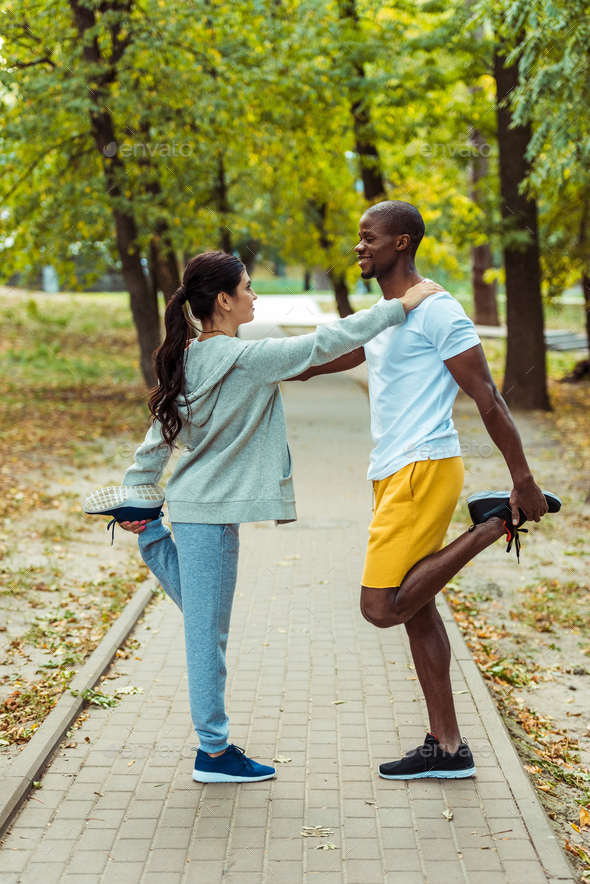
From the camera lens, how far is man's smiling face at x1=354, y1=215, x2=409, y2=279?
126 inches

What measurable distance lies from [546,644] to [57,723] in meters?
2.98

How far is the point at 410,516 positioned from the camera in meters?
3.24

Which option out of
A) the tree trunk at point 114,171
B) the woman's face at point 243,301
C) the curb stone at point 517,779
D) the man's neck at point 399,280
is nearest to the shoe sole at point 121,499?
the woman's face at point 243,301

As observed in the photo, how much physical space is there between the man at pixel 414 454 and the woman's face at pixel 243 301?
314mm

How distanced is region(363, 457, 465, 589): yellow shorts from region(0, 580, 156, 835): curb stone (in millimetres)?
1581

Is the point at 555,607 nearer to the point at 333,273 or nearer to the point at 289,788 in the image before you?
the point at 289,788

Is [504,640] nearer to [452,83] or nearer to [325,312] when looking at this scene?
[452,83]

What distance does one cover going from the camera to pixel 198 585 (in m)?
3.27

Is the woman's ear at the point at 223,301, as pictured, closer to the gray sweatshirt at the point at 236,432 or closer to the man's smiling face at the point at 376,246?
the gray sweatshirt at the point at 236,432

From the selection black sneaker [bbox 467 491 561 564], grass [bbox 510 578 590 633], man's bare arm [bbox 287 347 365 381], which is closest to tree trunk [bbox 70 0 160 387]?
grass [bbox 510 578 590 633]

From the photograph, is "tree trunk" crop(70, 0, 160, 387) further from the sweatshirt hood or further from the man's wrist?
the man's wrist

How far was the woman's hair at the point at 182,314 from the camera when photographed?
124 inches

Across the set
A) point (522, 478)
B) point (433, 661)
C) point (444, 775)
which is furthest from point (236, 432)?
point (444, 775)

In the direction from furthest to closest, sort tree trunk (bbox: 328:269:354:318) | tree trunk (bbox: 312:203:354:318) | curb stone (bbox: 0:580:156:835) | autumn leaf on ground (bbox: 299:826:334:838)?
tree trunk (bbox: 328:269:354:318) → tree trunk (bbox: 312:203:354:318) → curb stone (bbox: 0:580:156:835) → autumn leaf on ground (bbox: 299:826:334:838)
